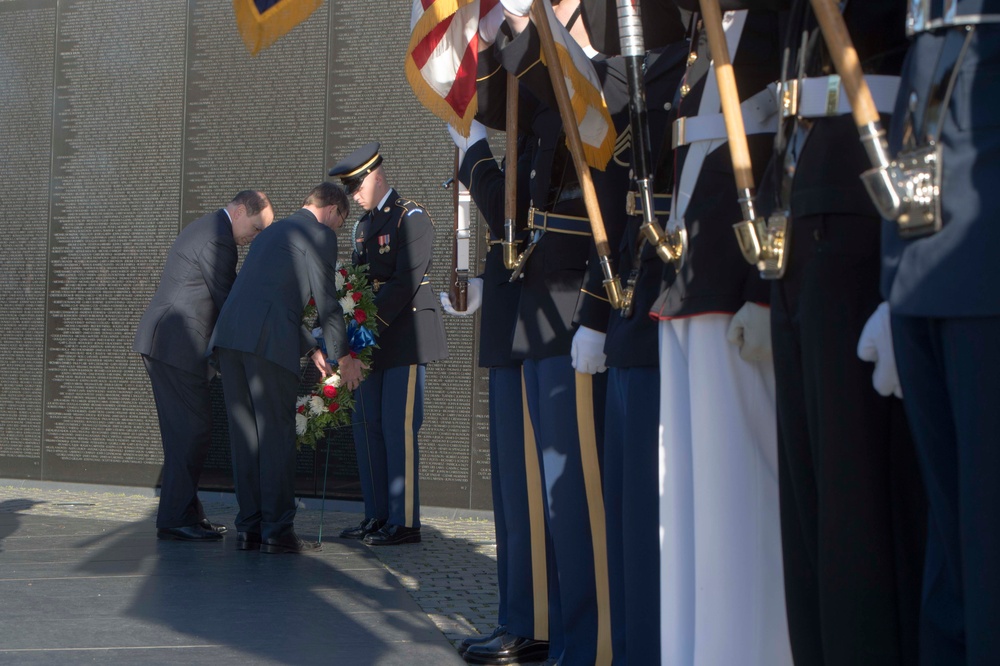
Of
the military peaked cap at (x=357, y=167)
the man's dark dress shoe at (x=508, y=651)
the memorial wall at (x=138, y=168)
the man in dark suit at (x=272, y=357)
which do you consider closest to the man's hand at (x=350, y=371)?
the man in dark suit at (x=272, y=357)

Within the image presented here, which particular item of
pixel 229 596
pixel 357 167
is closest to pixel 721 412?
pixel 229 596

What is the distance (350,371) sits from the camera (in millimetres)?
5977

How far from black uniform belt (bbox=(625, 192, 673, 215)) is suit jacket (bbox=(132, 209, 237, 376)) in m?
4.01

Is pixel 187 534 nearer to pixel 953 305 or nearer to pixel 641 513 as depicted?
pixel 641 513

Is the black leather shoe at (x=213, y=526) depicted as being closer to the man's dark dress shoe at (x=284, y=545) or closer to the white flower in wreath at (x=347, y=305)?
the man's dark dress shoe at (x=284, y=545)

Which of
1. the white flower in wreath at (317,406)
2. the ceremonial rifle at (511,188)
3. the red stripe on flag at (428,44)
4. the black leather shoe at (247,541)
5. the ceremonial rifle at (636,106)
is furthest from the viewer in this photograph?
the white flower in wreath at (317,406)

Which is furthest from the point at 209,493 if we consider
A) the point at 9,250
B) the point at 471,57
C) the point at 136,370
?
the point at 471,57

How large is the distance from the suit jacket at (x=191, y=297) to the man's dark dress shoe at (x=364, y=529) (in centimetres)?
119

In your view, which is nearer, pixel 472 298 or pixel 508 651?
pixel 508 651

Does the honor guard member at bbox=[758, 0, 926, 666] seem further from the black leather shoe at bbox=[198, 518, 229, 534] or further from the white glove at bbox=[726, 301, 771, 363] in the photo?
the black leather shoe at bbox=[198, 518, 229, 534]

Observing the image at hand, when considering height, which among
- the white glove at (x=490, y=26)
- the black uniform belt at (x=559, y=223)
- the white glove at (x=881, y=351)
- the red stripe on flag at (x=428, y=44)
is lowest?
the white glove at (x=881, y=351)

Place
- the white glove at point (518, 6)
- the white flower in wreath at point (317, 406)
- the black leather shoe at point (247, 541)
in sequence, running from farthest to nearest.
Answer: the white flower in wreath at point (317, 406) → the black leather shoe at point (247, 541) → the white glove at point (518, 6)

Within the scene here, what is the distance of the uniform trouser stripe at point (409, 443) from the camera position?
625 cm

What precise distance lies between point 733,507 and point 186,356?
15.1 feet
